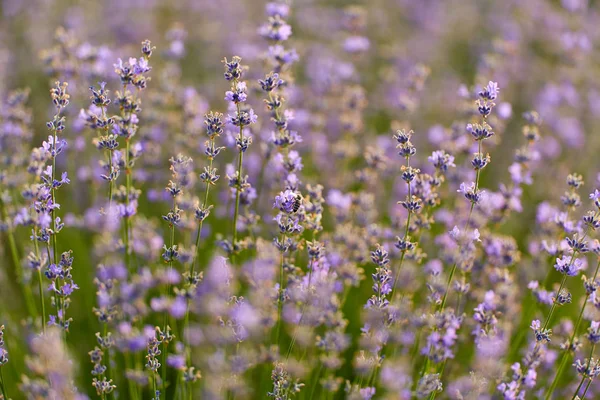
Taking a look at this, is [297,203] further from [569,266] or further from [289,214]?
[569,266]

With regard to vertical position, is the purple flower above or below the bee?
below

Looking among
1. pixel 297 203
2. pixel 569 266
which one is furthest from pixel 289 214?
pixel 569 266

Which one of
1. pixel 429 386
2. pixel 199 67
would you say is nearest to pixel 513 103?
pixel 199 67

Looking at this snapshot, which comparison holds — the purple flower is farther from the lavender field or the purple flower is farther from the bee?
the bee

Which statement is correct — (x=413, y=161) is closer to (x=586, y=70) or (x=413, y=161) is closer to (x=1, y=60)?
(x=586, y=70)

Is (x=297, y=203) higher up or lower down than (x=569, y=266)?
higher up

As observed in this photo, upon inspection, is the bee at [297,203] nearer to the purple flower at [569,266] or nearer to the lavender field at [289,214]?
the lavender field at [289,214]

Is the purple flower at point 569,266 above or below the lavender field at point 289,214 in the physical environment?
below

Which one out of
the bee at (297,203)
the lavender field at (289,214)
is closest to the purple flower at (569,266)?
the lavender field at (289,214)

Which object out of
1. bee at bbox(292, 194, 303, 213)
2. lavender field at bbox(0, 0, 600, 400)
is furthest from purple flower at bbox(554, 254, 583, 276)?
bee at bbox(292, 194, 303, 213)
